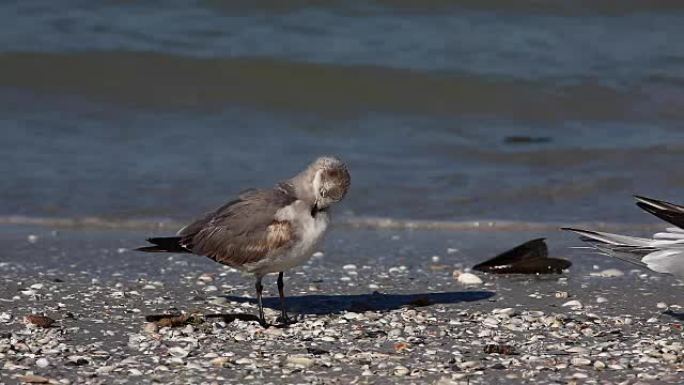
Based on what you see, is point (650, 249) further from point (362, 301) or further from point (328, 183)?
point (328, 183)

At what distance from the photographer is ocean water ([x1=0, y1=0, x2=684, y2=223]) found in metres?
10.2

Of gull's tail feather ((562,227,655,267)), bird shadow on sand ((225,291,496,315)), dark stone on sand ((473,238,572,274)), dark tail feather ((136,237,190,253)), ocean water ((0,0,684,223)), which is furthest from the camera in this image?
ocean water ((0,0,684,223))

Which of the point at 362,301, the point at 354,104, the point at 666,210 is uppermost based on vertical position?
the point at 354,104

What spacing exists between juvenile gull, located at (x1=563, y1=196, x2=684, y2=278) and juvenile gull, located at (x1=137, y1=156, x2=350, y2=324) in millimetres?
1177

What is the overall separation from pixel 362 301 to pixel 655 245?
1.55 metres

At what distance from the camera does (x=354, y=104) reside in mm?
13297

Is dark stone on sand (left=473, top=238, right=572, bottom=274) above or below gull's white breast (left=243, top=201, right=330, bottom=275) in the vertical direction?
below

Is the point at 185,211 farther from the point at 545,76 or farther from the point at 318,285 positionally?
the point at 545,76

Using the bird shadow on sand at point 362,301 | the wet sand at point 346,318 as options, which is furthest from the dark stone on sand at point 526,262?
the bird shadow on sand at point 362,301

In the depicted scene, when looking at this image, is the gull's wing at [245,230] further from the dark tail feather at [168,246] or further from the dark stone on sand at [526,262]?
the dark stone on sand at [526,262]

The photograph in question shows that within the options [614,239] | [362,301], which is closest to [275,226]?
[362,301]

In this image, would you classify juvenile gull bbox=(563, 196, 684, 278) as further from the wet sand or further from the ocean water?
the ocean water

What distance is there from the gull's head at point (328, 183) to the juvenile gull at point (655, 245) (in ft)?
3.60

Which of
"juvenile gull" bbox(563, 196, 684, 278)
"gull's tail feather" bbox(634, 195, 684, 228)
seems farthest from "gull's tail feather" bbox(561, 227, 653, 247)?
"gull's tail feather" bbox(634, 195, 684, 228)
